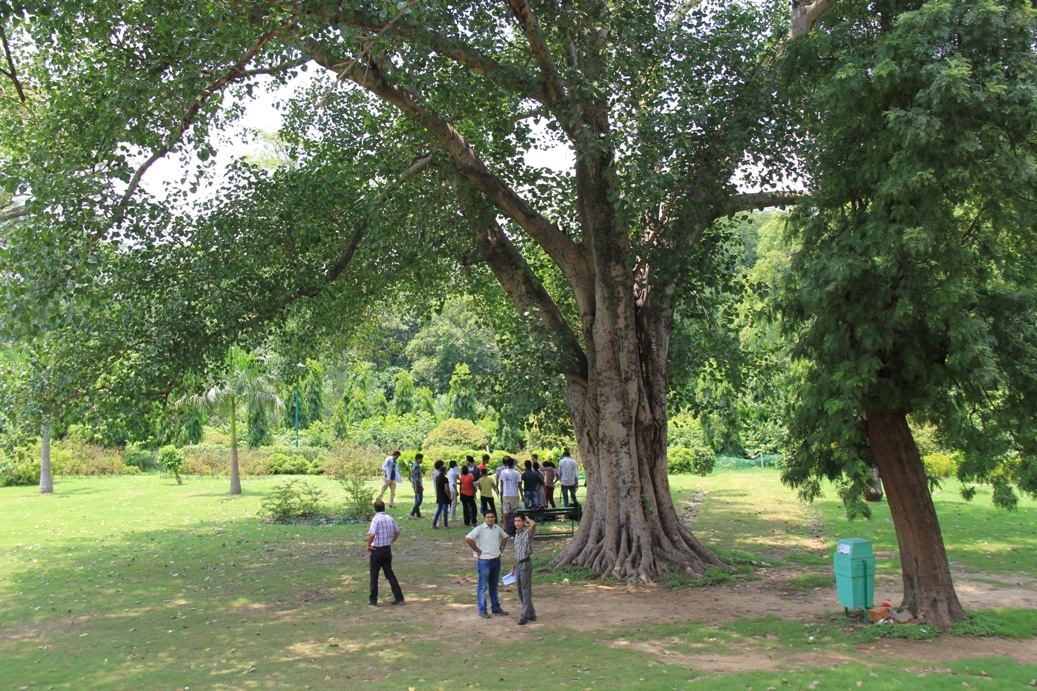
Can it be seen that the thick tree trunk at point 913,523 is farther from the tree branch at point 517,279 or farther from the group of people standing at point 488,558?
the tree branch at point 517,279

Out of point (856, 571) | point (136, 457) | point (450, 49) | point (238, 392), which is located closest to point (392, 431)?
point (136, 457)

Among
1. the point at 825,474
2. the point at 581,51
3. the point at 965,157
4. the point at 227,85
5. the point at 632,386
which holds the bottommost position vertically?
the point at 825,474

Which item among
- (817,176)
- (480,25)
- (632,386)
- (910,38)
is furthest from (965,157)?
(480,25)

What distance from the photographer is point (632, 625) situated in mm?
10375

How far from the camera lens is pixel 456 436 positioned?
119 ft

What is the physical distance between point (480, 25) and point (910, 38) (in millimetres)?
6225

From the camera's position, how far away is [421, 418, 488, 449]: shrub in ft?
118

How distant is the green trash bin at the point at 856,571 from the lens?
9852 mm

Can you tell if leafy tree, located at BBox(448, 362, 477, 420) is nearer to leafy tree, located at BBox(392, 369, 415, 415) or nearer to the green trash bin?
leafy tree, located at BBox(392, 369, 415, 415)

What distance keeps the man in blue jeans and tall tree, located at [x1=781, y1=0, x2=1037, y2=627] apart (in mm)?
4076

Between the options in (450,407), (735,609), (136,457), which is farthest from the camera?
(450,407)

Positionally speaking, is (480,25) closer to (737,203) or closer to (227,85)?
(227,85)

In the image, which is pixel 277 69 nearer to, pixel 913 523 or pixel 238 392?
pixel 913 523

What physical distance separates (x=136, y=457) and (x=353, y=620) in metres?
30.1
